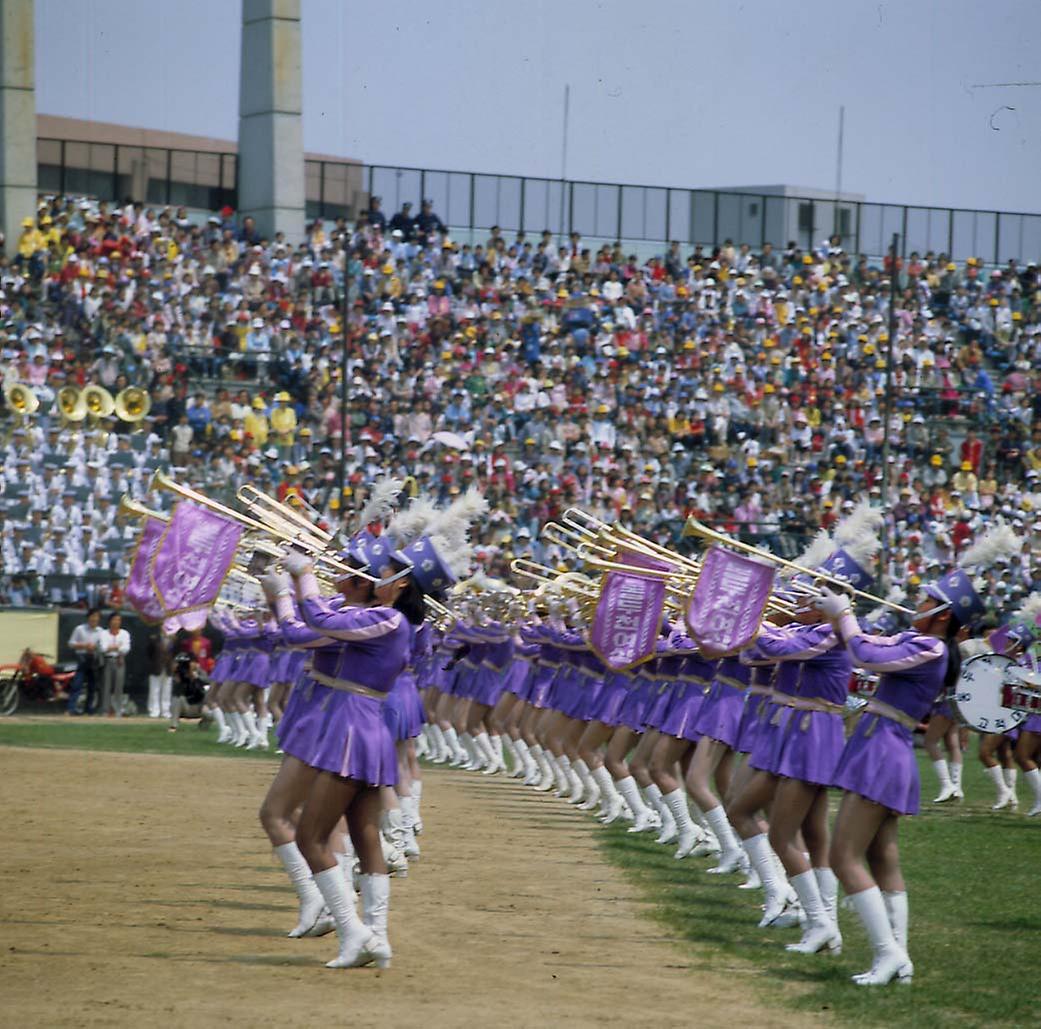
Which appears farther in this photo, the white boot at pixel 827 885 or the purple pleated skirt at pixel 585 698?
the purple pleated skirt at pixel 585 698

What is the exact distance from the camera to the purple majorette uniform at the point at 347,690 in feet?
26.1

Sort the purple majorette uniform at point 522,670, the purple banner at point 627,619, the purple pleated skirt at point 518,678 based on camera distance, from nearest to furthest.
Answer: the purple banner at point 627,619
the purple majorette uniform at point 522,670
the purple pleated skirt at point 518,678

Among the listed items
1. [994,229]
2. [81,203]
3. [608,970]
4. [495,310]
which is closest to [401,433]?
[495,310]

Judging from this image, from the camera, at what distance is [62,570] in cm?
2639

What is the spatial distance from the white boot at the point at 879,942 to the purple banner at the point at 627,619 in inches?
170

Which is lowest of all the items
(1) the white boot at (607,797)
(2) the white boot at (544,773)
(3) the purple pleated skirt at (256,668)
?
(2) the white boot at (544,773)

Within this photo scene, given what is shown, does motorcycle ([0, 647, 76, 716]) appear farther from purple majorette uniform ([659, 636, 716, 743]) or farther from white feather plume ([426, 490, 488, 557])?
white feather plume ([426, 490, 488, 557])

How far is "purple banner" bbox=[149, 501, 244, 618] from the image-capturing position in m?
9.73

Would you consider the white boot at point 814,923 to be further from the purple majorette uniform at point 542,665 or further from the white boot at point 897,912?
the purple majorette uniform at point 542,665

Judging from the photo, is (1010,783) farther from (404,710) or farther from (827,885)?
(827,885)

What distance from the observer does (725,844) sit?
1159 cm

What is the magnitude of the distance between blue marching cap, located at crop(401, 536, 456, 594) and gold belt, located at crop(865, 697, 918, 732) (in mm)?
1855

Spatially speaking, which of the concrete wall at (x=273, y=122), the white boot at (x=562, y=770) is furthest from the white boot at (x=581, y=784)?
the concrete wall at (x=273, y=122)

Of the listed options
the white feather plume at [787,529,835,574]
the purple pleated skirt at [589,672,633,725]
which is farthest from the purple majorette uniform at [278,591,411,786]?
the purple pleated skirt at [589,672,633,725]
